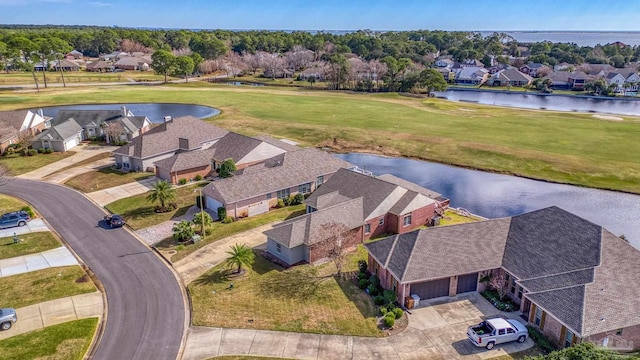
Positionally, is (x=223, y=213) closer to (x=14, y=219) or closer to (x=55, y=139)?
(x=14, y=219)

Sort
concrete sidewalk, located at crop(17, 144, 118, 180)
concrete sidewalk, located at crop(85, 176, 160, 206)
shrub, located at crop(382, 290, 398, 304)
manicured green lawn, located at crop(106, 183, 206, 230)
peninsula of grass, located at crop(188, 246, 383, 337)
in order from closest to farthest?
peninsula of grass, located at crop(188, 246, 383, 337) → shrub, located at crop(382, 290, 398, 304) → manicured green lawn, located at crop(106, 183, 206, 230) → concrete sidewalk, located at crop(85, 176, 160, 206) → concrete sidewalk, located at crop(17, 144, 118, 180)

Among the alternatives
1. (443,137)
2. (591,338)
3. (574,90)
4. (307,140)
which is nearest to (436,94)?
(574,90)

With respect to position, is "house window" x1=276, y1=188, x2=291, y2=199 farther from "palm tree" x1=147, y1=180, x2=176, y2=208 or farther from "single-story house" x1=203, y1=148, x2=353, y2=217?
"palm tree" x1=147, y1=180, x2=176, y2=208

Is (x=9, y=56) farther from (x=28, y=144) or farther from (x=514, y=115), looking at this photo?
(x=514, y=115)

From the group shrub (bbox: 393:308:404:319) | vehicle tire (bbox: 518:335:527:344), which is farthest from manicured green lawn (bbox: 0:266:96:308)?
vehicle tire (bbox: 518:335:527:344)

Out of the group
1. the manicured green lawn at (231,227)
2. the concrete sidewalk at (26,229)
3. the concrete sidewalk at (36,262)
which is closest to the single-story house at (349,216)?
the manicured green lawn at (231,227)

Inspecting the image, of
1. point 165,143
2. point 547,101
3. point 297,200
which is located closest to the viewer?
point 297,200

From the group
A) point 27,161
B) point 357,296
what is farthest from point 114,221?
point 27,161
